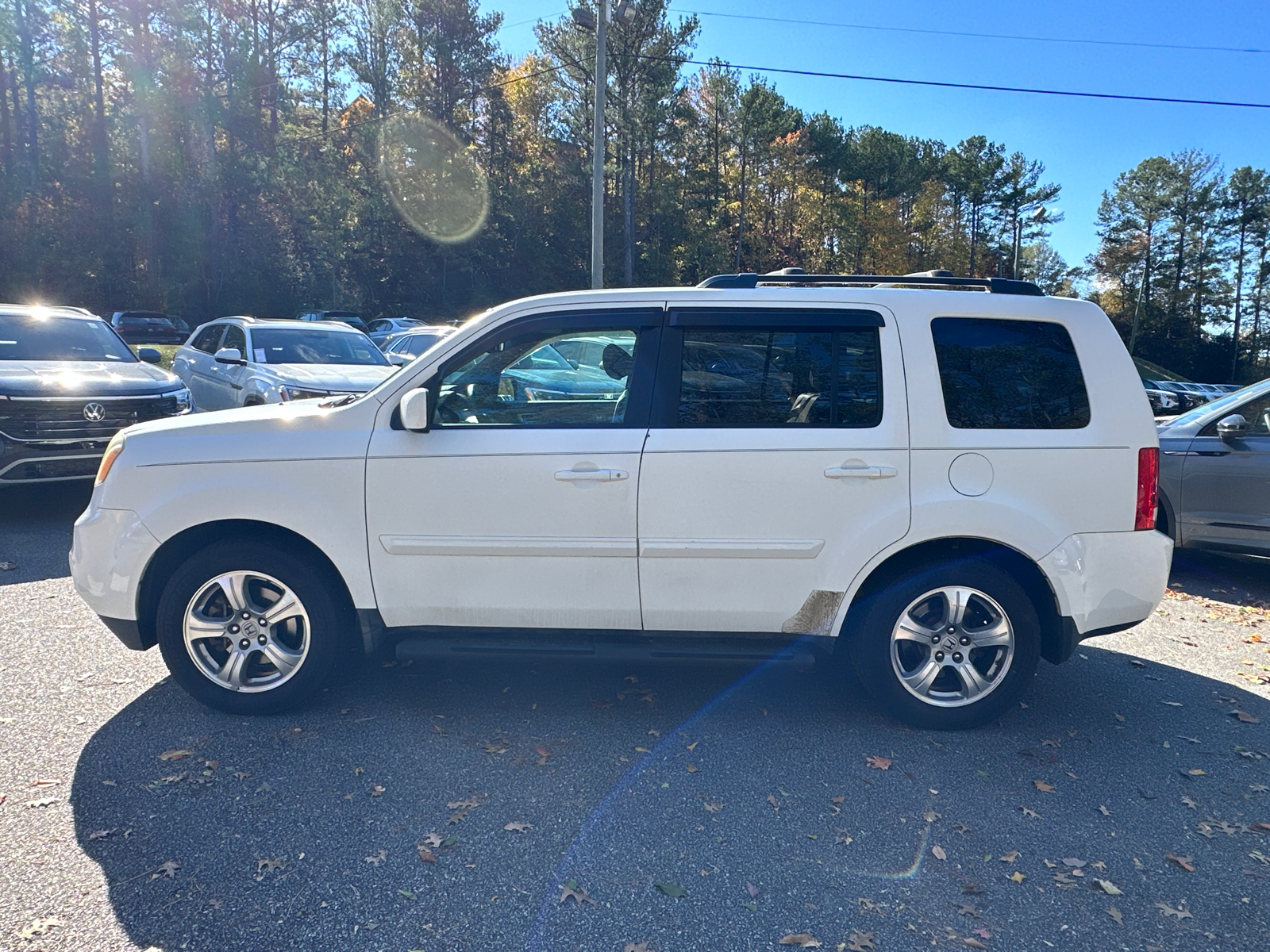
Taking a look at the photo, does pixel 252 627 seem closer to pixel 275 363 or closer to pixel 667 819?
pixel 667 819

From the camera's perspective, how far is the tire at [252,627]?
409cm

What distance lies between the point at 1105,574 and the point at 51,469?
8.02m

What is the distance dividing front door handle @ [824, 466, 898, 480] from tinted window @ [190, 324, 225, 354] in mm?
10469

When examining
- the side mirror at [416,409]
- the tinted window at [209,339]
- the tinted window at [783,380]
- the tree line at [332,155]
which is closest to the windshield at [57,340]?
the tinted window at [209,339]

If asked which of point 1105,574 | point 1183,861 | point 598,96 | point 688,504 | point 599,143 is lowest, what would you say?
point 1183,861

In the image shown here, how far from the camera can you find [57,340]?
923cm

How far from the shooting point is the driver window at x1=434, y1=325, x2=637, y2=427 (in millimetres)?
4066

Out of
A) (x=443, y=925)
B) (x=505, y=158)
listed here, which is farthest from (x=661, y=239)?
(x=443, y=925)

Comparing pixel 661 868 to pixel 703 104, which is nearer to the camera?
pixel 661 868

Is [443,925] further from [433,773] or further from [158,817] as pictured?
[158,817]

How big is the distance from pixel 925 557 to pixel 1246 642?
3.07 meters

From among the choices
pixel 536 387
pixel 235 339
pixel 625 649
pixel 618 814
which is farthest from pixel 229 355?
pixel 618 814

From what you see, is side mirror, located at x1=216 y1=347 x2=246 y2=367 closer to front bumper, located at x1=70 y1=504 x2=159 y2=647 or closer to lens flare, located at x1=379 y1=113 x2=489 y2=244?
front bumper, located at x1=70 y1=504 x2=159 y2=647

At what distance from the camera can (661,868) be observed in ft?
10.1
